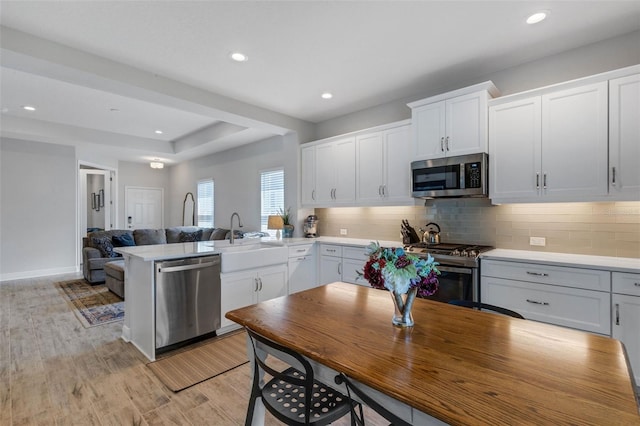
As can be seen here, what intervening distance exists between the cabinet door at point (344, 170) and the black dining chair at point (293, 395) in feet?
9.50

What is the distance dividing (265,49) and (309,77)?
2.26 feet

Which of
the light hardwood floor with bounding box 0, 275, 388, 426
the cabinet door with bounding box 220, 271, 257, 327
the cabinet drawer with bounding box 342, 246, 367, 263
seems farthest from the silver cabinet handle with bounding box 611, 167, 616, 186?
the cabinet door with bounding box 220, 271, 257, 327

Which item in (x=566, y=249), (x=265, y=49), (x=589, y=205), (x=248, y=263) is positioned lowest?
(x=248, y=263)

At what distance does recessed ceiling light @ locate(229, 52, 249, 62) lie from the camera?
2758 mm

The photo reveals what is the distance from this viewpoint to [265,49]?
2.68 metres

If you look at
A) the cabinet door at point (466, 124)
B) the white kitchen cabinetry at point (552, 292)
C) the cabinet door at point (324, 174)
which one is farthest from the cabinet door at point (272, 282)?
the cabinet door at point (466, 124)

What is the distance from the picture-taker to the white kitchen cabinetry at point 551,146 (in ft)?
7.84

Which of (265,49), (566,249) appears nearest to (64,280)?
(265,49)

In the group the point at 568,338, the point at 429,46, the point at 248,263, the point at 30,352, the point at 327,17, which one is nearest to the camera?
the point at 568,338

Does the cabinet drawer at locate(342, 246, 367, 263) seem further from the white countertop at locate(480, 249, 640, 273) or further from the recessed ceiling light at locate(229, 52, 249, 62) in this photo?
the recessed ceiling light at locate(229, 52, 249, 62)

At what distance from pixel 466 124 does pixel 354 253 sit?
6.24 feet

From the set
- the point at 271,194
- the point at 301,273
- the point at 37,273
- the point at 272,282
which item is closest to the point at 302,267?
the point at 301,273

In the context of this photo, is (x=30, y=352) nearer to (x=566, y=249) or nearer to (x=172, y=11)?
(x=172, y=11)

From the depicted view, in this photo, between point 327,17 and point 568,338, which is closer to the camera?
point 568,338
